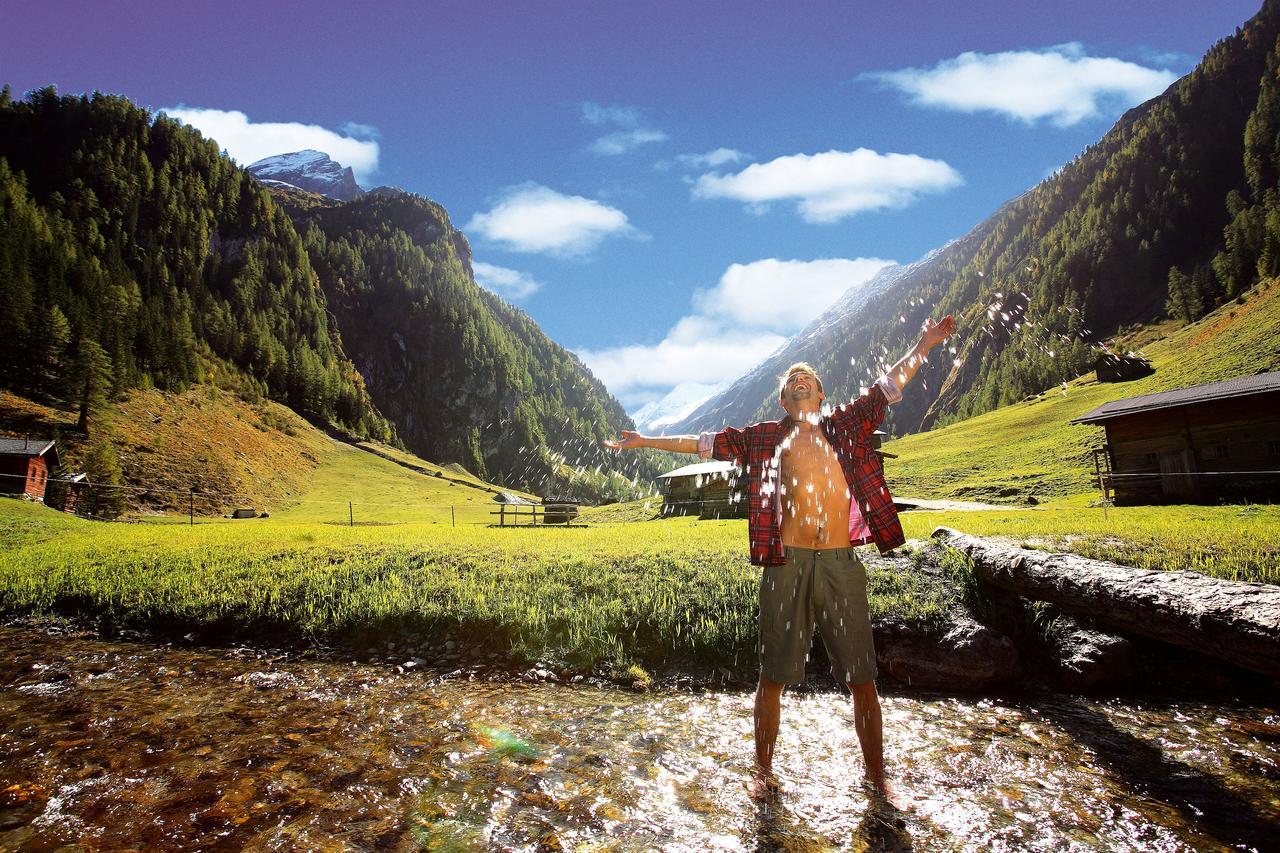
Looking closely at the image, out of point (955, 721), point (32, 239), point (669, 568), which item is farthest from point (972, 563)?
point (32, 239)

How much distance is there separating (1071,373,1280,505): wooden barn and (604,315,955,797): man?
92.9ft

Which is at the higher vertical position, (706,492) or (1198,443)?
(1198,443)

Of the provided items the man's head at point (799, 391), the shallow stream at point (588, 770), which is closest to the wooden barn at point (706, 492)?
the shallow stream at point (588, 770)

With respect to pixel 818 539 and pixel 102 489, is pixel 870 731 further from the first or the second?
pixel 102 489

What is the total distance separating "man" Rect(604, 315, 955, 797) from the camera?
14.5 ft

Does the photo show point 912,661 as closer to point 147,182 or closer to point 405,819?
point 405,819

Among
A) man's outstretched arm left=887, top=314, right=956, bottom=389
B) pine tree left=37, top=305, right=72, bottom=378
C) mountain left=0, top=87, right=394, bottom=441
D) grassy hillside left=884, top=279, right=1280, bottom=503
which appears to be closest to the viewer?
man's outstretched arm left=887, top=314, right=956, bottom=389

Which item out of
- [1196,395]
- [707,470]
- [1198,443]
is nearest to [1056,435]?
[1198,443]

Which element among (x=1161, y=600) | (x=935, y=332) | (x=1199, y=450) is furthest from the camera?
(x=1199, y=450)

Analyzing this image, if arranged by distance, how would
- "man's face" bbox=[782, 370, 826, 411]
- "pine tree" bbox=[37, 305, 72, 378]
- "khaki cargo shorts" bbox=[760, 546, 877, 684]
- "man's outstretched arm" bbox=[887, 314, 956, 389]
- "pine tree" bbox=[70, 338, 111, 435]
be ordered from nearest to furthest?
"khaki cargo shorts" bbox=[760, 546, 877, 684] → "man's outstretched arm" bbox=[887, 314, 956, 389] → "man's face" bbox=[782, 370, 826, 411] → "pine tree" bbox=[70, 338, 111, 435] → "pine tree" bbox=[37, 305, 72, 378]

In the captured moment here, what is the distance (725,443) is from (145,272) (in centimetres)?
19470

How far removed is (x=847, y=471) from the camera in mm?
4762

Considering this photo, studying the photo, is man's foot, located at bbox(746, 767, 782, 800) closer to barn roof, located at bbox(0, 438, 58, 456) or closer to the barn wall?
the barn wall

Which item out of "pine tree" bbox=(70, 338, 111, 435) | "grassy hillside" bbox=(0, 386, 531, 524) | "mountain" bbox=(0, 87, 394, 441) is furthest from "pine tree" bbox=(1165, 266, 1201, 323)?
"mountain" bbox=(0, 87, 394, 441)
